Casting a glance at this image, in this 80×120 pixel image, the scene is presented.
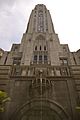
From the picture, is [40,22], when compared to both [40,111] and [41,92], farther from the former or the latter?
[40,111]

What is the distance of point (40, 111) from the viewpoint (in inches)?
632

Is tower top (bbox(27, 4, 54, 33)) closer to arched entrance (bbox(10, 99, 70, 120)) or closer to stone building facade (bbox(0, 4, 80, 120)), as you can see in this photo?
stone building facade (bbox(0, 4, 80, 120))

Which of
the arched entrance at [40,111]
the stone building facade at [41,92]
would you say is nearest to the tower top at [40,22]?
the stone building facade at [41,92]

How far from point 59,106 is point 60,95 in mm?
1465

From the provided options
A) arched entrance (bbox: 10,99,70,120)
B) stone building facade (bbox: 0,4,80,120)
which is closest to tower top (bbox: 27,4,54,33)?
stone building facade (bbox: 0,4,80,120)

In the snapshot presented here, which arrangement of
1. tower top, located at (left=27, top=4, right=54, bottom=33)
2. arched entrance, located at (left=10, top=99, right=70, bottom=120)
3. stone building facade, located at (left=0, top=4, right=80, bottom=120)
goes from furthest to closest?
tower top, located at (left=27, top=4, right=54, bottom=33)
stone building facade, located at (left=0, top=4, right=80, bottom=120)
arched entrance, located at (left=10, top=99, right=70, bottom=120)

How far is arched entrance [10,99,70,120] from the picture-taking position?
15336 millimetres

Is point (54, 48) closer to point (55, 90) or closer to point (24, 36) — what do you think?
point (24, 36)

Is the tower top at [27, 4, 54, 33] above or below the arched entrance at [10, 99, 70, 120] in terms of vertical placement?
above

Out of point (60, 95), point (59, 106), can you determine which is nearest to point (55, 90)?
point (60, 95)

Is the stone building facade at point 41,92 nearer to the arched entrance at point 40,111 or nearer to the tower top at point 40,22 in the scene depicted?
the arched entrance at point 40,111

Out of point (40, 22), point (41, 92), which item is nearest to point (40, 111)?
point (41, 92)

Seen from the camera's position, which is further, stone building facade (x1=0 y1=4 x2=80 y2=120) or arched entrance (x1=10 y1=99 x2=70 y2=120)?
stone building facade (x1=0 y1=4 x2=80 y2=120)

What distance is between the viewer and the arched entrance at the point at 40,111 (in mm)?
15336
